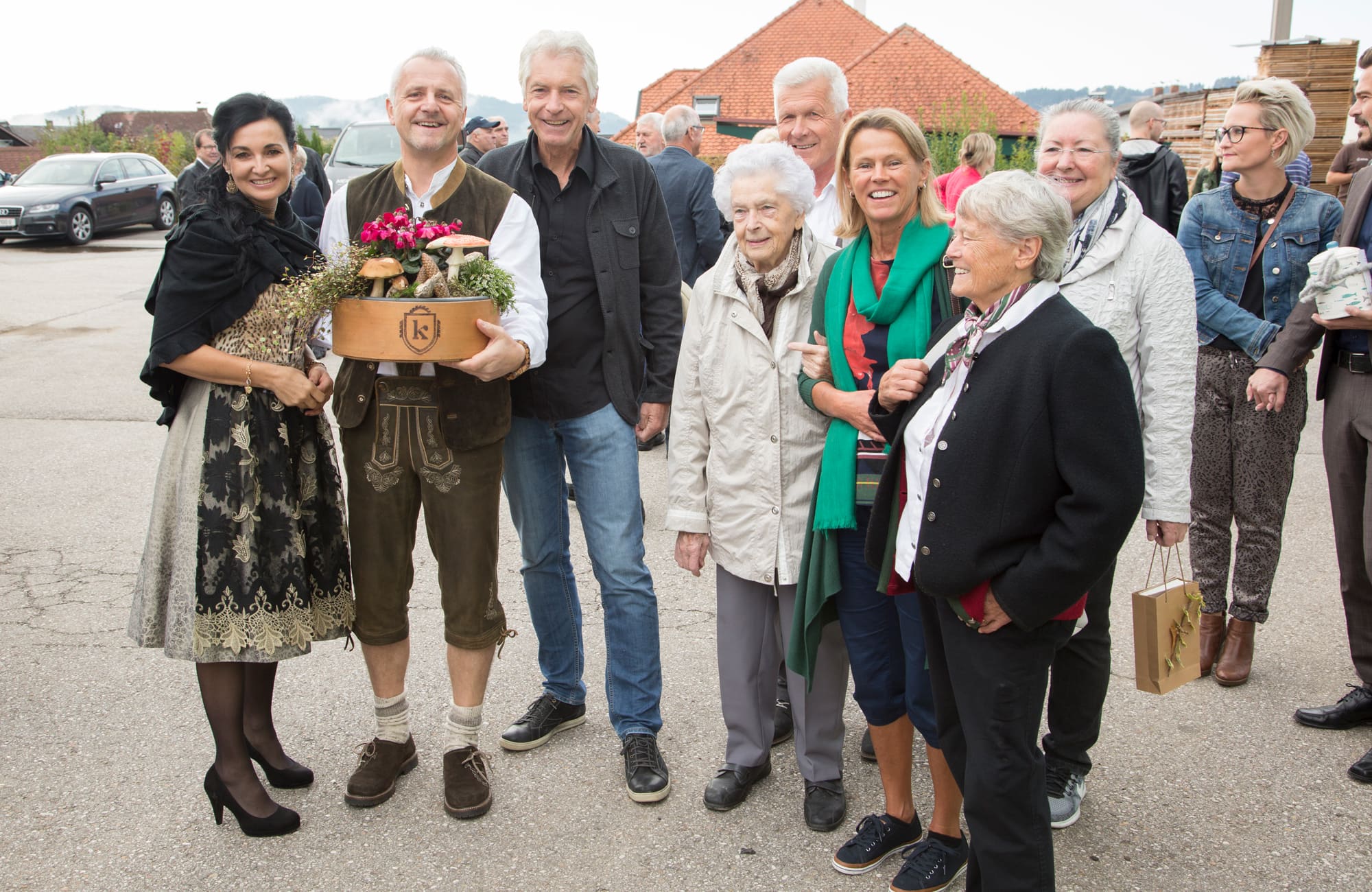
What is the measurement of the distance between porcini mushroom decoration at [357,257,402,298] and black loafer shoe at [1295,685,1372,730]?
11.3ft

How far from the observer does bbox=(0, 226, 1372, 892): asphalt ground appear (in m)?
2.95

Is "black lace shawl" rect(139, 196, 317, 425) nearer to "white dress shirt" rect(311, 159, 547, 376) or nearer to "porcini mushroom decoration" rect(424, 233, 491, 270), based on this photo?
"white dress shirt" rect(311, 159, 547, 376)

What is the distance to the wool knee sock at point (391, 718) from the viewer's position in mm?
3373

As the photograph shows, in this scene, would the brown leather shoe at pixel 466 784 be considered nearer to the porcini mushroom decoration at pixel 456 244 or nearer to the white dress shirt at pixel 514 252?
the white dress shirt at pixel 514 252

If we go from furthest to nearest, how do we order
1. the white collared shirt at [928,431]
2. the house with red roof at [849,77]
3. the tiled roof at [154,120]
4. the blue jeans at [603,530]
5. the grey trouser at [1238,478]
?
the tiled roof at [154,120]
the house with red roof at [849,77]
the grey trouser at [1238,478]
the blue jeans at [603,530]
the white collared shirt at [928,431]

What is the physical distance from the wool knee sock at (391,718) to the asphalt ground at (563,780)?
183 mm

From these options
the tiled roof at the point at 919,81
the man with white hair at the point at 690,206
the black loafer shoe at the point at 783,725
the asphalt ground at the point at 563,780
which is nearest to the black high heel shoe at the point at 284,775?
the asphalt ground at the point at 563,780

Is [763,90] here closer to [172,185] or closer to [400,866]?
[172,185]

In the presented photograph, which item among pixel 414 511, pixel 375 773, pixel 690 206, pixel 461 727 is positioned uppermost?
pixel 690 206

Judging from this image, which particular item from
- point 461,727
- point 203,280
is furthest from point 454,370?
point 461,727

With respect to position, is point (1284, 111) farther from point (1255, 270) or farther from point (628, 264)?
point (628, 264)

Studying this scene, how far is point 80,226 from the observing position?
20391mm

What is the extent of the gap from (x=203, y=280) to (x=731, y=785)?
2190mm

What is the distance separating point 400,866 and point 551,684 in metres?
0.93
